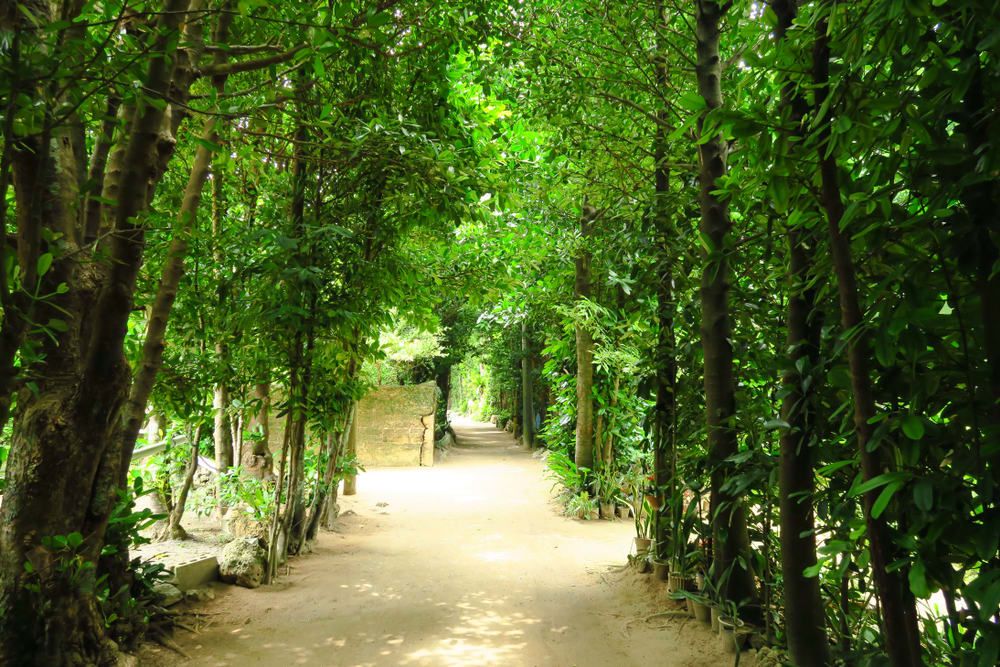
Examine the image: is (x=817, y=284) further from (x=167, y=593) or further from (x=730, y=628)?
(x=167, y=593)

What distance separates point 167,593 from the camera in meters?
3.89

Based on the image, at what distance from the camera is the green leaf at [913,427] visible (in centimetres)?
125

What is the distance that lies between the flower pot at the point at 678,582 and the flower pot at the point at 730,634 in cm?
74

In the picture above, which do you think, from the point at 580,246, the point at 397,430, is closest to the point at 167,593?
the point at 580,246

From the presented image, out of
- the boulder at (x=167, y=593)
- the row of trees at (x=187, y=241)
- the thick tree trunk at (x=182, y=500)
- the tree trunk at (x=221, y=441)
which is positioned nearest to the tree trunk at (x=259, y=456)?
the row of trees at (x=187, y=241)

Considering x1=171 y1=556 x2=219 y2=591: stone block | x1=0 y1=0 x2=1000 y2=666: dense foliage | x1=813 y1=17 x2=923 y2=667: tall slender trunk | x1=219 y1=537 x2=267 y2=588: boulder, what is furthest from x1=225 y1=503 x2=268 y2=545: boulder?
x1=813 y1=17 x2=923 y2=667: tall slender trunk

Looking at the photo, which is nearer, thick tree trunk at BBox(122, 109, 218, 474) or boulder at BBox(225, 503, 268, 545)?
thick tree trunk at BBox(122, 109, 218, 474)

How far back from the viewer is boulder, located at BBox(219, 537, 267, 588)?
15.2 ft

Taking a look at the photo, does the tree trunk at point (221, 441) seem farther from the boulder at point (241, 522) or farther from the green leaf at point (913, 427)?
the green leaf at point (913, 427)

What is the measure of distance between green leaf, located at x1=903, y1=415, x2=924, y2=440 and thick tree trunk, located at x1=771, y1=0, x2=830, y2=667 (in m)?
0.67

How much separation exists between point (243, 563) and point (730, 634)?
3487mm

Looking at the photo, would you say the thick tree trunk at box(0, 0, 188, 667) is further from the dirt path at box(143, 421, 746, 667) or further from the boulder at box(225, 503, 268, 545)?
the boulder at box(225, 503, 268, 545)

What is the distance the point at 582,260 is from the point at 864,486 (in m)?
8.11

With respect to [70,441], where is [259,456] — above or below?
below
